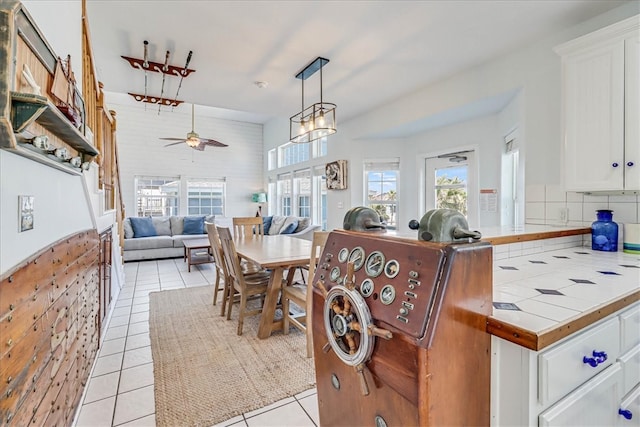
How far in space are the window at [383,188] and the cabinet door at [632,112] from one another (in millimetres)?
3376

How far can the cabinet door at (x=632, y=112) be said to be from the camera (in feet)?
5.73

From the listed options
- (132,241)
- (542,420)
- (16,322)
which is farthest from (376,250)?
(132,241)

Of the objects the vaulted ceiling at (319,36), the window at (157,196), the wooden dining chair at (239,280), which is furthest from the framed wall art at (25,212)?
the window at (157,196)

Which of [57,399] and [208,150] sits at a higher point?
[208,150]

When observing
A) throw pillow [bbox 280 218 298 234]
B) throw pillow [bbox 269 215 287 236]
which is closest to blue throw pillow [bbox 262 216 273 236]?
throw pillow [bbox 269 215 287 236]

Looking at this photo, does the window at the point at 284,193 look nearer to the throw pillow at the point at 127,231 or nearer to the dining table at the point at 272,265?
the throw pillow at the point at 127,231

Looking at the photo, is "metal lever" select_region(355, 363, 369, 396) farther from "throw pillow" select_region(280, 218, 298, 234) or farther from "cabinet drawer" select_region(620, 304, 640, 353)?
"throw pillow" select_region(280, 218, 298, 234)

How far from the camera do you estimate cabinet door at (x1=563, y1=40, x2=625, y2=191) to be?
1827 mm

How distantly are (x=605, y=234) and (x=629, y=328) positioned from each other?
48.6 inches

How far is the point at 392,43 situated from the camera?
2787 mm

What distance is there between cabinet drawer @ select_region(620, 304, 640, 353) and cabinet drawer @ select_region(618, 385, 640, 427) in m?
0.19

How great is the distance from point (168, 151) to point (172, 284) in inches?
183

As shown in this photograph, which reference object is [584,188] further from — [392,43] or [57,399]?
[57,399]

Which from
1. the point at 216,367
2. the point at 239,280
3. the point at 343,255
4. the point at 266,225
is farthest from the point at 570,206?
the point at 266,225
